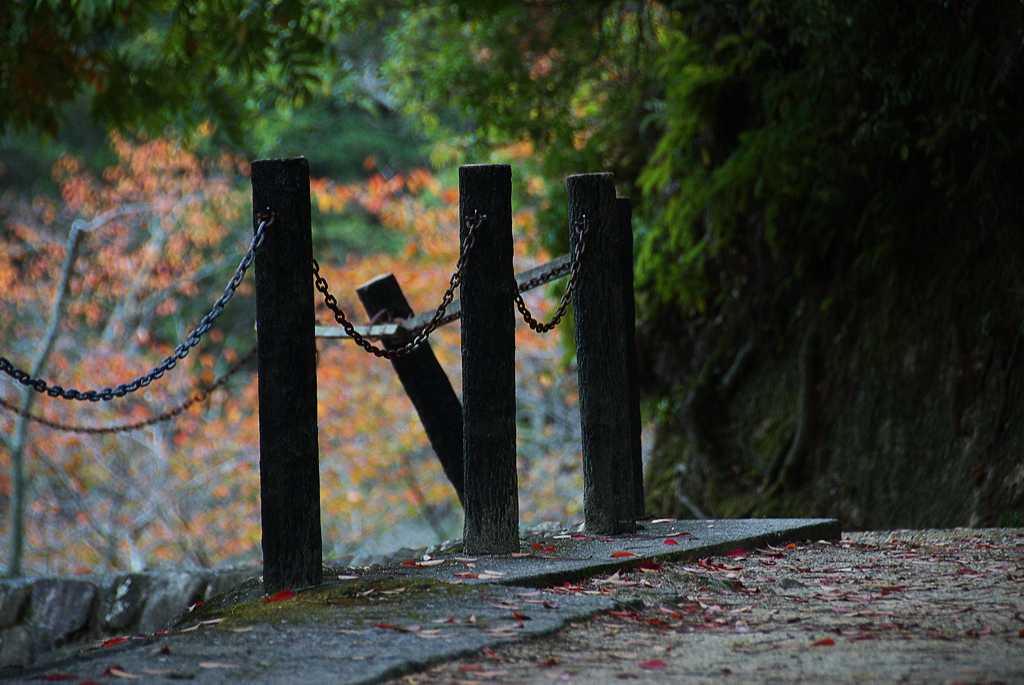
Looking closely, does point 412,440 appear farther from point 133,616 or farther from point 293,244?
point 293,244

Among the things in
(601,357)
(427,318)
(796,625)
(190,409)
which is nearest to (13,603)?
(427,318)

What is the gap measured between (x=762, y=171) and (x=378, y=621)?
460 centimetres

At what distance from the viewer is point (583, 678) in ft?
8.05

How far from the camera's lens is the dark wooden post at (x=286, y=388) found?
136 inches

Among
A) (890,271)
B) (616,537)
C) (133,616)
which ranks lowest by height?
(133,616)

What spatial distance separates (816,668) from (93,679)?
204 centimetres

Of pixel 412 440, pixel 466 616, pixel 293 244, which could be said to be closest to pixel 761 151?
pixel 293 244

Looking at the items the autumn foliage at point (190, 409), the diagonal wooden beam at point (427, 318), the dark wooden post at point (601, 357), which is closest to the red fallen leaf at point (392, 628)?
the dark wooden post at point (601, 357)

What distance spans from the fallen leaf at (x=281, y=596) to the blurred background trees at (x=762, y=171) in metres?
4.09

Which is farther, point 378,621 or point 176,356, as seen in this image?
point 176,356

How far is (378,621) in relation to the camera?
302cm

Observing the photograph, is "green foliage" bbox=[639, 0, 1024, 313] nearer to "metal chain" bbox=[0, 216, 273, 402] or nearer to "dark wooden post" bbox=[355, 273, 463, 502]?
"dark wooden post" bbox=[355, 273, 463, 502]

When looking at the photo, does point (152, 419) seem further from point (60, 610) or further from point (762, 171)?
point (762, 171)

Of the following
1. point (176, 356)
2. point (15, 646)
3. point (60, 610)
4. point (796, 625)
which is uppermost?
point (176, 356)
